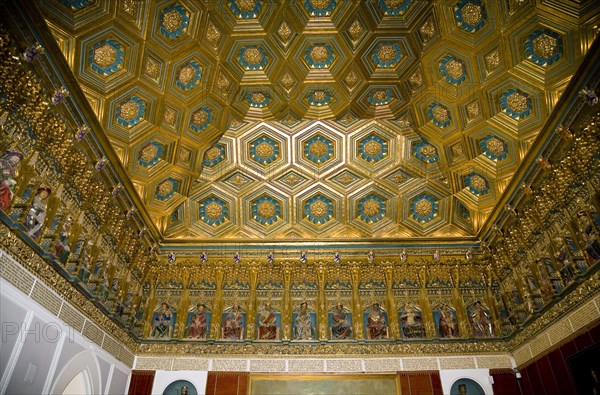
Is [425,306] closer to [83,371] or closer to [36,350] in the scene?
[83,371]

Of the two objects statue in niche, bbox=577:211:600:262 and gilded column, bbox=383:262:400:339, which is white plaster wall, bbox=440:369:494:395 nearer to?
gilded column, bbox=383:262:400:339

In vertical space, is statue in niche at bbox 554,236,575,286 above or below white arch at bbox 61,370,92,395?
above

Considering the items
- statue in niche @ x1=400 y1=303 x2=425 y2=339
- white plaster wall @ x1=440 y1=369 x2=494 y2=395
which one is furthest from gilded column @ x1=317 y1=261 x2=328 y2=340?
white plaster wall @ x1=440 y1=369 x2=494 y2=395

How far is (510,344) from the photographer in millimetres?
11797

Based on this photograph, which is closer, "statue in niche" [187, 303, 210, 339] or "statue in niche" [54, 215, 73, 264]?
"statue in niche" [54, 215, 73, 264]

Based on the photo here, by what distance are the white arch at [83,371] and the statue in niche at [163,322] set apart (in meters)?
2.48

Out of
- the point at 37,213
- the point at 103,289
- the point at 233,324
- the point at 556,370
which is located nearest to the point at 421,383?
the point at 556,370

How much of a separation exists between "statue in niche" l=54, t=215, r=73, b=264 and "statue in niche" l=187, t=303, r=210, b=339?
4656mm

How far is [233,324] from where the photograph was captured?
12.4 meters

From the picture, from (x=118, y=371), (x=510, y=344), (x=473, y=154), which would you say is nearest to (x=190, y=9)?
(x=473, y=154)

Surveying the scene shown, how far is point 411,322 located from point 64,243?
9.32 meters

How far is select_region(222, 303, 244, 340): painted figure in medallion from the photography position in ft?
40.0

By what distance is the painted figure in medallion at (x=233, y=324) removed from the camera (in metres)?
12.2

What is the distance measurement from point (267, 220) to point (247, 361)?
4322 mm
